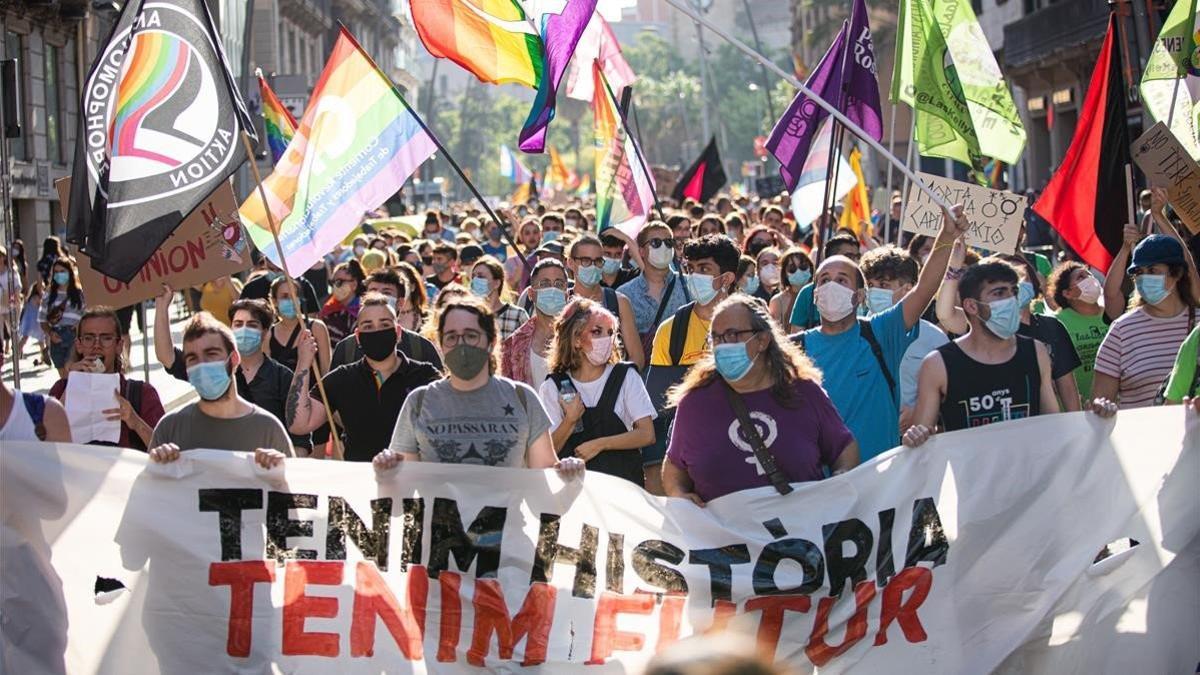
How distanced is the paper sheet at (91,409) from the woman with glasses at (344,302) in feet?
13.1

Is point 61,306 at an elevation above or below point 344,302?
below

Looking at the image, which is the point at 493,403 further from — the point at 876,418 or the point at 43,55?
the point at 43,55

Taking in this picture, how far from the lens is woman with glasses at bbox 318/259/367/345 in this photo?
1116 cm

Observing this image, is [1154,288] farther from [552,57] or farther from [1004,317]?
[552,57]

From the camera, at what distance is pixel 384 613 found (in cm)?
604

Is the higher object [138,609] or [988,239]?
[988,239]

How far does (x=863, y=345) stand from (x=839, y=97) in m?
5.17

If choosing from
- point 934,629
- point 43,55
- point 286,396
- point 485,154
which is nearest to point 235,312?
point 286,396

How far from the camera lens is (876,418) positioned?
276 inches

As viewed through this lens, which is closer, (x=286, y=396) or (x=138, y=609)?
(x=138, y=609)

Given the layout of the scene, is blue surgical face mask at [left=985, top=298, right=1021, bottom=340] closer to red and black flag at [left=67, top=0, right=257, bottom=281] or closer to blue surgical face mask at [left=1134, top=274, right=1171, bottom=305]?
blue surgical face mask at [left=1134, top=274, right=1171, bottom=305]

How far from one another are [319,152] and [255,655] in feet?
11.5

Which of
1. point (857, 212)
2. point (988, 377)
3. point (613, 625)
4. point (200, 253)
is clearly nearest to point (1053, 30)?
point (857, 212)

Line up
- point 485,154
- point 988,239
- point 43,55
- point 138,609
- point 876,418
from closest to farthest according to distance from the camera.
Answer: point 138,609 → point 876,418 → point 988,239 → point 43,55 → point 485,154
